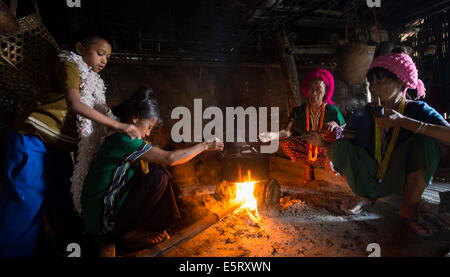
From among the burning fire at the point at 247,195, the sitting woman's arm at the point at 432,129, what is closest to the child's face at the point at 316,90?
the sitting woman's arm at the point at 432,129

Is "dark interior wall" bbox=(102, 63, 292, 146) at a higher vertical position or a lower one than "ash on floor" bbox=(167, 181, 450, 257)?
higher

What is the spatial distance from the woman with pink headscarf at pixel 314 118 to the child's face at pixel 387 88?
3.13 feet

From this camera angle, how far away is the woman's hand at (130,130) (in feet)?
6.70

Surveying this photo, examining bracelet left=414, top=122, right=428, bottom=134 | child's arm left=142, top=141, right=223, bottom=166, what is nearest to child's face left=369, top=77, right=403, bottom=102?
bracelet left=414, top=122, right=428, bottom=134

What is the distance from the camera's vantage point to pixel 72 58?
2.16 meters

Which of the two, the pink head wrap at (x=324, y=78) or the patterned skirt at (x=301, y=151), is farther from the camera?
the patterned skirt at (x=301, y=151)

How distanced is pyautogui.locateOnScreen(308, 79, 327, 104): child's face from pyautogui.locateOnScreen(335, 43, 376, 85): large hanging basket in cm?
275

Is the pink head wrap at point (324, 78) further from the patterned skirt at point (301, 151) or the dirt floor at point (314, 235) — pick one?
the dirt floor at point (314, 235)

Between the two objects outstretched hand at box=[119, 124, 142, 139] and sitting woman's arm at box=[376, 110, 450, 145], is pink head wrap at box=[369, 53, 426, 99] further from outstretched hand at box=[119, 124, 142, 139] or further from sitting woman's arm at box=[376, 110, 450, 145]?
outstretched hand at box=[119, 124, 142, 139]

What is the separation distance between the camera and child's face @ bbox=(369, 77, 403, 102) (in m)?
2.63

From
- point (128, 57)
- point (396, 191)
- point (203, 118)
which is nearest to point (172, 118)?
point (203, 118)

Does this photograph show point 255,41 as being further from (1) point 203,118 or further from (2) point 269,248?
(2) point 269,248

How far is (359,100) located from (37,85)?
24.3ft

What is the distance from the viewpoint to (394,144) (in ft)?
8.87
